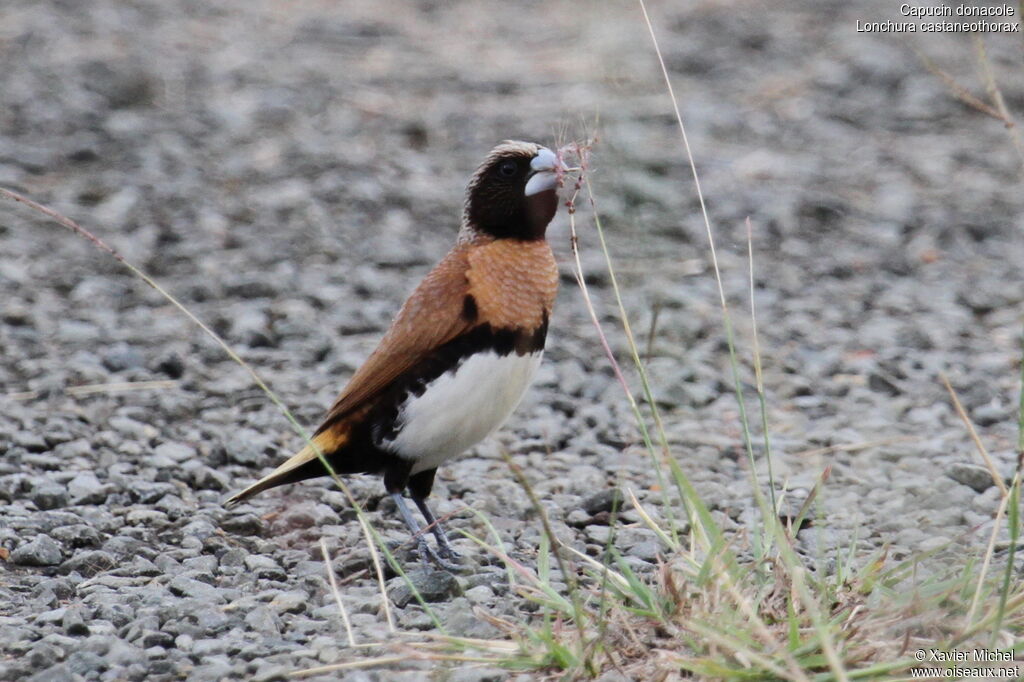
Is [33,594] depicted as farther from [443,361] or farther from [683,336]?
[683,336]

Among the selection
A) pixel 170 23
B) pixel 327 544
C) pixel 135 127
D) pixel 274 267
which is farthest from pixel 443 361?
pixel 170 23

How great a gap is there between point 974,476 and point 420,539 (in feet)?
6.12

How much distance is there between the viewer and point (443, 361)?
428 centimetres

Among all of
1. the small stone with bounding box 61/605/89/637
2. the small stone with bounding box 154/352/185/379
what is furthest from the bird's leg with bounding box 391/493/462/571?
the small stone with bounding box 154/352/185/379

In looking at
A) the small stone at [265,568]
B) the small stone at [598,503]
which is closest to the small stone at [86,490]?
the small stone at [265,568]

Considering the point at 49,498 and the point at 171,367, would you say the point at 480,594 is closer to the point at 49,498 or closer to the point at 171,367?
the point at 49,498

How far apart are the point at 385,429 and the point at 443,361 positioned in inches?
11.4

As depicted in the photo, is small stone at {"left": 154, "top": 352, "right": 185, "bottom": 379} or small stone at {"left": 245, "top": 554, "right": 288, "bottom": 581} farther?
small stone at {"left": 154, "top": 352, "right": 185, "bottom": 379}

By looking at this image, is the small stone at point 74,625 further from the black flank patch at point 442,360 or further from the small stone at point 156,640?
the black flank patch at point 442,360

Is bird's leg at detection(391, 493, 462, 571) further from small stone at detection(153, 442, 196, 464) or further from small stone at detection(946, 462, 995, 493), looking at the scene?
small stone at detection(946, 462, 995, 493)

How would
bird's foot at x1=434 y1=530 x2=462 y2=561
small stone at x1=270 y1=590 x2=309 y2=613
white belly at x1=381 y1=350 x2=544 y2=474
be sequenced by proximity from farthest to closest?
1. bird's foot at x1=434 y1=530 x2=462 y2=561
2. white belly at x1=381 y1=350 x2=544 y2=474
3. small stone at x1=270 y1=590 x2=309 y2=613

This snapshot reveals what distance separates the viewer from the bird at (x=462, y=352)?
4262 millimetres

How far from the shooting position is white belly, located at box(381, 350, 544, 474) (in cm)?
424

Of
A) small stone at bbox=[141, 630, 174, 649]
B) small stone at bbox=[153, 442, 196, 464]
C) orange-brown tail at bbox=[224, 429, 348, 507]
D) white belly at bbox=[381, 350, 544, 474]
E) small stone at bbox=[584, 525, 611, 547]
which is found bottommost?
small stone at bbox=[153, 442, 196, 464]
